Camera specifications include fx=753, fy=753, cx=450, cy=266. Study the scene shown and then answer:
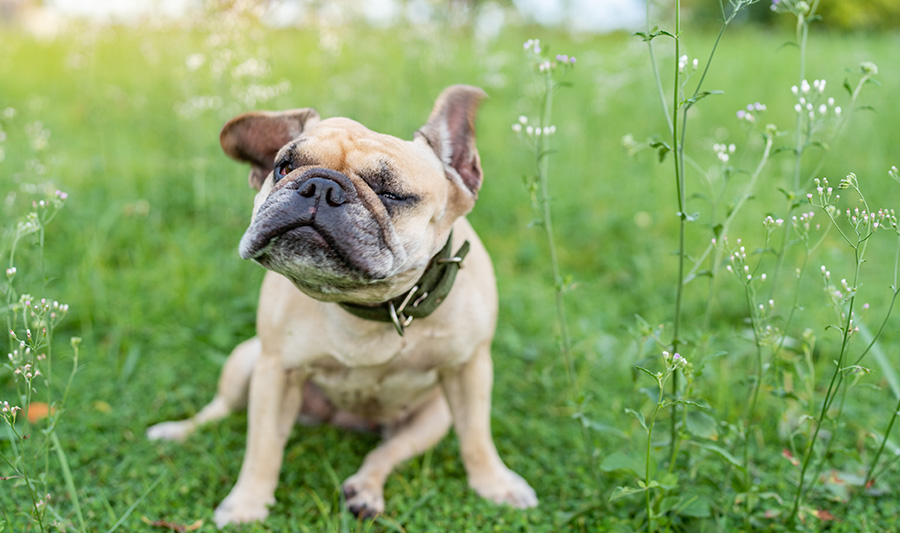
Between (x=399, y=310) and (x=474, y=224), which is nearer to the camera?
(x=399, y=310)

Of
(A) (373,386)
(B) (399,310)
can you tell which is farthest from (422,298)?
(A) (373,386)

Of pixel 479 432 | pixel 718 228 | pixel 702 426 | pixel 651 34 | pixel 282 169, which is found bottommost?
pixel 479 432

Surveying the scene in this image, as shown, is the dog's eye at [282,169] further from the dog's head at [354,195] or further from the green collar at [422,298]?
the green collar at [422,298]

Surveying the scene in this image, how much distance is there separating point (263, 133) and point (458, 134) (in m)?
0.63

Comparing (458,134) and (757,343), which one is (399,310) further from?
(757,343)

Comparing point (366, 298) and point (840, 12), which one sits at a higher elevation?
point (366, 298)

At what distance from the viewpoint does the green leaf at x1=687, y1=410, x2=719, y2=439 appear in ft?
7.14

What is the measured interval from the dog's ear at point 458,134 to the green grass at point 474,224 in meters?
0.34

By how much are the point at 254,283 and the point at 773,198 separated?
3661 millimetres

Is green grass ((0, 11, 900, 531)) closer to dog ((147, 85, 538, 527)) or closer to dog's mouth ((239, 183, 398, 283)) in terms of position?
dog ((147, 85, 538, 527))

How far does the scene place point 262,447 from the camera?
8.75 ft

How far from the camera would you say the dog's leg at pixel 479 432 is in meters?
2.77

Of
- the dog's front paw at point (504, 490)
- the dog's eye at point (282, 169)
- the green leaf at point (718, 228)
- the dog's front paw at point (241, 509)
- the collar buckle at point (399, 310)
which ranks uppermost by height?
the dog's eye at point (282, 169)

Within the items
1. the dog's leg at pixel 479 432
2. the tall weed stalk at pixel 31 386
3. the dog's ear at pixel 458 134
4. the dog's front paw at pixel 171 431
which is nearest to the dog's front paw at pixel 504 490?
the dog's leg at pixel 479 432
